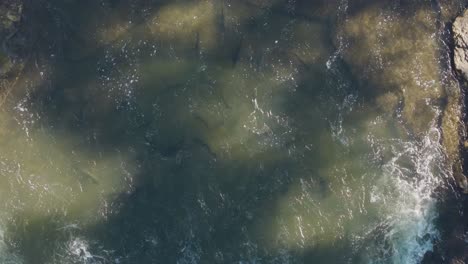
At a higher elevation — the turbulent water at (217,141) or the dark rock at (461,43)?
the dark rock at (461,43)

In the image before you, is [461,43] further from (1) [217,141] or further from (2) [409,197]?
(1) [217,141]

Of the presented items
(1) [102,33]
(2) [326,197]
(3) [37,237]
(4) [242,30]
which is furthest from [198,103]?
(3) [37,237]

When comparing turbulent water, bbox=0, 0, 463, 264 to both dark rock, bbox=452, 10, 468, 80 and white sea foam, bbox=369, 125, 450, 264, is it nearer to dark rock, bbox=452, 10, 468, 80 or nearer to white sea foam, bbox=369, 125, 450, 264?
white sea foam, bbox=369, 125, 450, 264

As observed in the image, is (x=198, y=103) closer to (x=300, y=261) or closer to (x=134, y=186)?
(x=134, y=186)

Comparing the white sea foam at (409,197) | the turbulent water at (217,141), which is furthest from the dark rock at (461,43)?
the white sea foam at (409,197)

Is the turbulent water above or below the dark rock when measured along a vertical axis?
below

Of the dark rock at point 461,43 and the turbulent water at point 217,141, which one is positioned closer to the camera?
the dark rock at point 461,43

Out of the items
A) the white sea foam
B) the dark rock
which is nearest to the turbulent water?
the white sea foam

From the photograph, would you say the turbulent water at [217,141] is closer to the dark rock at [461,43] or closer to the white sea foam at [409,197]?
the white sea foam at [409,197]
